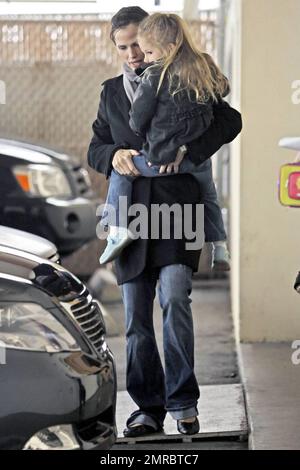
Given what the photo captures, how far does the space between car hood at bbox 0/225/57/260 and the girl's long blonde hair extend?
0.86 meters

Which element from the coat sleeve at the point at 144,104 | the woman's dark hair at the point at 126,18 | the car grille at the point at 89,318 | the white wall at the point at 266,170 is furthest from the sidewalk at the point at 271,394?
the woman's dark hair at the point at 126,18

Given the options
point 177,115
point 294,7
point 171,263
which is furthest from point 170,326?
point 294,7

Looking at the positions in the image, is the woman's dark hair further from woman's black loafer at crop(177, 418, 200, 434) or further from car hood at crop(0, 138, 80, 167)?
car hood at crop(0, 138, 80, 167)

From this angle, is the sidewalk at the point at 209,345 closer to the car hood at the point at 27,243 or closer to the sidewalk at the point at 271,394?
the sidewalk at the point at 271,394

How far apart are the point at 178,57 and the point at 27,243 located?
42.2 inches

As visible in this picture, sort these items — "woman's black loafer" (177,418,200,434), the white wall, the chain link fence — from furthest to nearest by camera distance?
1. the chain link fence
2. the white wall
3. "woman's black loafer" (177,418,200,434)

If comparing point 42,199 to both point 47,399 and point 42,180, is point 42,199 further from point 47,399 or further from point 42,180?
point 47,399

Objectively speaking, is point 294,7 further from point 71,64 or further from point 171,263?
point 71,64

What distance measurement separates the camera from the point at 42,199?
8.98 metres

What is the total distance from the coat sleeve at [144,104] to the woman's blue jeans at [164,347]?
691 mm

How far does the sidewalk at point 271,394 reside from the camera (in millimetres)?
4902

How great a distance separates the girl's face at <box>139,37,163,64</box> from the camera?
186 inches

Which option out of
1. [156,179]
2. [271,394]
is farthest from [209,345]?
[156,179]

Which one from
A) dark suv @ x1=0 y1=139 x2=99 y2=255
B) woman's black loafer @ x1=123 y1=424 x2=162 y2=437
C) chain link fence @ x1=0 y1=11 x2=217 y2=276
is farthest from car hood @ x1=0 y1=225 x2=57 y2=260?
chain link fence @ x1=0 y1=11 x2=217 y2=276
